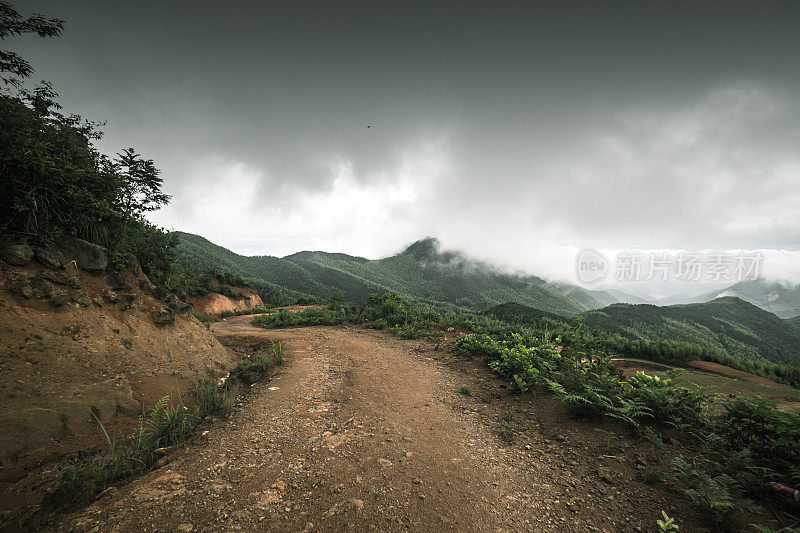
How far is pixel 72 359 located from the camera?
169 inches

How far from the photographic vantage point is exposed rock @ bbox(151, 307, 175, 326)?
629cm

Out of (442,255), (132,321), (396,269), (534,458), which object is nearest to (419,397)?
(534,458)

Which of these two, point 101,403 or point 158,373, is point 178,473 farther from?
point 158,373

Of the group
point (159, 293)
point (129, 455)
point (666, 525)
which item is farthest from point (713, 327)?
point (159, 293)

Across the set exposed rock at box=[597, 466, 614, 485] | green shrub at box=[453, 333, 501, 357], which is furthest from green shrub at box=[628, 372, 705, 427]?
green shrub at box=[453, 333, 501, 357]

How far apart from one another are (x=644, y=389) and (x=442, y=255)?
158142mm

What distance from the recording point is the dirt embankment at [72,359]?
3289mm

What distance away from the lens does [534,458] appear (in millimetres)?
3889

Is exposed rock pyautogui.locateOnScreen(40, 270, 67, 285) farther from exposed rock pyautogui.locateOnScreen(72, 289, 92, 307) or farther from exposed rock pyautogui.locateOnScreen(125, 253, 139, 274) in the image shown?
exposed rock pyautogui.locateOnScreen(125, 253, 139, 274)

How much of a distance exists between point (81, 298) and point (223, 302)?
24761mm

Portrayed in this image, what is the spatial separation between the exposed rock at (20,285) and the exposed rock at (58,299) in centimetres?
25

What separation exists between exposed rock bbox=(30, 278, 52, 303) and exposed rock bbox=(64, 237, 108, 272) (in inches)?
34.1

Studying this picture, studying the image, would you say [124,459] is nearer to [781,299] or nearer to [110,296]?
[110,296]

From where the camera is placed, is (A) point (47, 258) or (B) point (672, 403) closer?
(B) point (672, 403)
